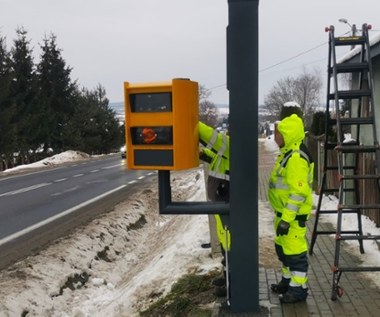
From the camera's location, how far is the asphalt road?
30.9ft

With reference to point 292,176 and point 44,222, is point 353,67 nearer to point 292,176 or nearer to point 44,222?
point 292,176

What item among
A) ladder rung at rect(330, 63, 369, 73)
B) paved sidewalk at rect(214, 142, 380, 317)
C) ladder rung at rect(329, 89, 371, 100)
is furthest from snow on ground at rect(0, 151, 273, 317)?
ladder rung at rect(330, 63, 369, 73)

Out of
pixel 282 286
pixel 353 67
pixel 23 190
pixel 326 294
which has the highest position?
pixel 353 67

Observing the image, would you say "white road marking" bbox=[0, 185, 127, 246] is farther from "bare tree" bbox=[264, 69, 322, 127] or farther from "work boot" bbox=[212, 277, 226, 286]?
"bare tree" bbox=[264, 69, 322, 127]

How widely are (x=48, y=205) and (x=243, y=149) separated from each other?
1049 centimetres

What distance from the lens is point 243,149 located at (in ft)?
14.1

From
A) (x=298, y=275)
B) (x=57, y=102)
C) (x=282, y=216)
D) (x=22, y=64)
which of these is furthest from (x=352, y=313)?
(x=57, y=102)

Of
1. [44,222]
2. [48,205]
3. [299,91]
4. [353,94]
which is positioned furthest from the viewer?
[299,91]

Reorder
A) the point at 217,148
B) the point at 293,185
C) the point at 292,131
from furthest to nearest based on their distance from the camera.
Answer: the point at 217,148
the point at 292,131
the point at 293,185

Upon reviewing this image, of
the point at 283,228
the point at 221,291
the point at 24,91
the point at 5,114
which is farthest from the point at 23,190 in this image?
the point at 24,91

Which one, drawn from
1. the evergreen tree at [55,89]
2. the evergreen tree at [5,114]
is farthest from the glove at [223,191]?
the evergreen tree at [55,89]

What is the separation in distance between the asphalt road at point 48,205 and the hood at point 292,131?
531cm

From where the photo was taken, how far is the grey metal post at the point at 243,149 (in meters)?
4.19

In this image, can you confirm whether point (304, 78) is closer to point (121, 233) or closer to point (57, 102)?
point (57, 102)
